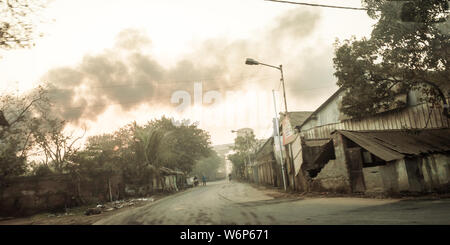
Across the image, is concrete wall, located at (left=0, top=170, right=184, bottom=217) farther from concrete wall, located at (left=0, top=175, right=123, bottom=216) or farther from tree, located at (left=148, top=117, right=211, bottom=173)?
tree, located at (left=148, top=117, right=211, bottom=173)

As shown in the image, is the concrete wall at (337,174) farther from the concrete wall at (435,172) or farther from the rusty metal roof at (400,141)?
the concrete wall at (435,172)

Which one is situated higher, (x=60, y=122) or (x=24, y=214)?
(x=60, y=122)

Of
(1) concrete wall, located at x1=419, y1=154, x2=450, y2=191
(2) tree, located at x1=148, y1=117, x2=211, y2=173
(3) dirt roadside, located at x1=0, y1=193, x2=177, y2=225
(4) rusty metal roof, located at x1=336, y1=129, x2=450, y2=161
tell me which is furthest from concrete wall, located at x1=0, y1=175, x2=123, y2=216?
(2) tree, located at x1=148, y1=117, x2=211, y2=173

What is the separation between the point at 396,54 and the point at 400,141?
4.18 metres

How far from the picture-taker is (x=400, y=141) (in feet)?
40.7

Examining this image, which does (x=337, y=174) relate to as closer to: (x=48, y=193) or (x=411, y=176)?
(x=411, y=176)

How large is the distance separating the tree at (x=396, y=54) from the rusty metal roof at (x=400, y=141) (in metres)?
1.90

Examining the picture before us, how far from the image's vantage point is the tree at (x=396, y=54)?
10.9 m

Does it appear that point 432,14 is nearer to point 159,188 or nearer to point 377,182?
point 377,182

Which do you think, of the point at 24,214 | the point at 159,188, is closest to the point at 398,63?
the point at 24,214

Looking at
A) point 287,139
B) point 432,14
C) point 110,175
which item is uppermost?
point 432,14

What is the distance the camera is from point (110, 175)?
64.8 feet

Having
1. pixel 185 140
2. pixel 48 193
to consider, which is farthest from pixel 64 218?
pixel 185 140
